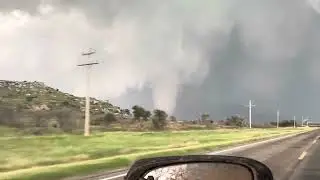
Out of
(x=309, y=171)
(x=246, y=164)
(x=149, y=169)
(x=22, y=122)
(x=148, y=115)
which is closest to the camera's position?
(x=246, y=164)

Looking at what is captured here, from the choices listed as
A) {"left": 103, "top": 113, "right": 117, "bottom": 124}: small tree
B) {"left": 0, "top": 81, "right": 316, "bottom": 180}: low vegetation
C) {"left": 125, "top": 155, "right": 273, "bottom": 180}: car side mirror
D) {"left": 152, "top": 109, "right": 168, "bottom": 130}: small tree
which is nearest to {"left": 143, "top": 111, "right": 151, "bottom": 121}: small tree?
{"left": 0, "top": 81, "right": 316, "bottom": 180}: low vegetation

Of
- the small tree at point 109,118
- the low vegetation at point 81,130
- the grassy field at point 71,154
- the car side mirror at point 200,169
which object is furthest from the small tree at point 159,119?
the car side mirror at point 200,169

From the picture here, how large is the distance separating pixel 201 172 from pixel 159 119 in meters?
138

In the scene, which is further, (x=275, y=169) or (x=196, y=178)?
(x=275, y=169)

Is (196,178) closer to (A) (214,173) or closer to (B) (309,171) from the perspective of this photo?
(A) (214,173)

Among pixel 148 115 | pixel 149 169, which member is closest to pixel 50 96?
pixel 148 115

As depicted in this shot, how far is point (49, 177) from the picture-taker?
739 inches

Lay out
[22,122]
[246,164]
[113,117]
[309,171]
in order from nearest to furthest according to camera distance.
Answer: [246,164] → [309,171] → [22,122] → [113,117]

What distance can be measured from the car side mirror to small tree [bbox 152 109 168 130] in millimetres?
126939

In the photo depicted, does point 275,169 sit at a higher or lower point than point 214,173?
lower

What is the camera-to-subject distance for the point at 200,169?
419 centimetres

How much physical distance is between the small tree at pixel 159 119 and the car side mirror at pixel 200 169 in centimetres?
12694

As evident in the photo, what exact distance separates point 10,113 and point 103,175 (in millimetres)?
86328

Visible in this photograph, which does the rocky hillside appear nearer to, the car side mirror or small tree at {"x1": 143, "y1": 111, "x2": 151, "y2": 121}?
small tree at {"x1": 143, "y1": 111, "x2": 151, "y2": 121}
